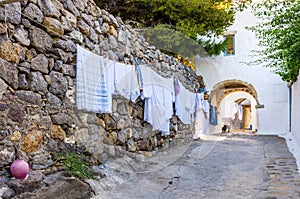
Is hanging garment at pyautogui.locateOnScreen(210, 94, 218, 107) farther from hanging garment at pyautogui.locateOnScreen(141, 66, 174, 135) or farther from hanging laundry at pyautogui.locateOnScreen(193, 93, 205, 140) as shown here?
hanging garment at pyautogui.locateOnScreen(141, 66, 174, 135)

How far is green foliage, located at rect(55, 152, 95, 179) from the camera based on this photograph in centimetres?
284

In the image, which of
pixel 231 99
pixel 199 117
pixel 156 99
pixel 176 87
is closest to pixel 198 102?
pixel 199 117

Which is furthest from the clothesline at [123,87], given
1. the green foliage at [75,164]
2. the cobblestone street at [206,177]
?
the cobblestone street at [206,177]

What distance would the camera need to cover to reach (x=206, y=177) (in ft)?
13.2

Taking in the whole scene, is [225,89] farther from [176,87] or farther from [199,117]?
[176,87]

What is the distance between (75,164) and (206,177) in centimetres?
195

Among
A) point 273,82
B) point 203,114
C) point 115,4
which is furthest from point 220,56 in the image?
point 115,4

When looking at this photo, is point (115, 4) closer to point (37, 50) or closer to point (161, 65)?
point (161, 65)

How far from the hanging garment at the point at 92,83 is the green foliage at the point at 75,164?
21.0 inches

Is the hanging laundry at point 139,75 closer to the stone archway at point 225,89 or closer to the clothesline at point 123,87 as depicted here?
the clothesline at point 123,87

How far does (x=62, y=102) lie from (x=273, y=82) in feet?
30.5

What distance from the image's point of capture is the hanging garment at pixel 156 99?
15.4 ft

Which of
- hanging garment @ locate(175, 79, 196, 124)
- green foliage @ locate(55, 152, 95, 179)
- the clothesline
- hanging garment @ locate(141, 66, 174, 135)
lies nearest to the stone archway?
hanging garment @ locate(175, 79, 196, 124)

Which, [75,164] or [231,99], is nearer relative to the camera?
[75,164]
